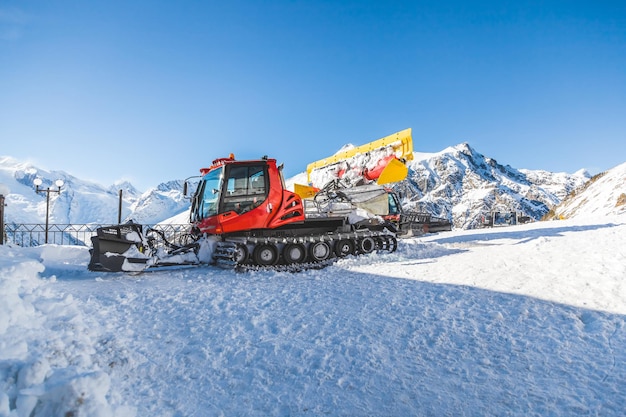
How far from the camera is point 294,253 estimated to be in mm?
9797

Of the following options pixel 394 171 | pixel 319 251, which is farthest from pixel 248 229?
pixel 394 171

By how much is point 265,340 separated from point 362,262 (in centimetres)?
593

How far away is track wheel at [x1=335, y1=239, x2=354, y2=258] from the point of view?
10510 millimetres

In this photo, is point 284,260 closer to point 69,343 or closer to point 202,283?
point 202,283

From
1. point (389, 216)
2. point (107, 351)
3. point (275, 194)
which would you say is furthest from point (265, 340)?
point (389, 216)

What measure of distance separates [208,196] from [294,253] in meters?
2.79

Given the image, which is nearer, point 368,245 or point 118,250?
point 118,250

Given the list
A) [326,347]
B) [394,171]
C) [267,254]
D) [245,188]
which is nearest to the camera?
[326,347]

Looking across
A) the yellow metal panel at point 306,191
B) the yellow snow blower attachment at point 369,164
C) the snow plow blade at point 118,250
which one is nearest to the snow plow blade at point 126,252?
the snow plow blade at point 118,250

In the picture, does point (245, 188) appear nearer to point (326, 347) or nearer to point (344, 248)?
point (344, 248)

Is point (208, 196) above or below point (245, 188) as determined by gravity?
below

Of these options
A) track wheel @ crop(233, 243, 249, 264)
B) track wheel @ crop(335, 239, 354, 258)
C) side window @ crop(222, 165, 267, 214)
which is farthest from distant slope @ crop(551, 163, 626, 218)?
track wheel @ crop(233, 243, 249, 264)

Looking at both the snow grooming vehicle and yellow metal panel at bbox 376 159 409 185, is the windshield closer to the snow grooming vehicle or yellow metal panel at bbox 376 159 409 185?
the snow grooming vehicle

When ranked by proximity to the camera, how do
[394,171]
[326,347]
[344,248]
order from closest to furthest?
[326,347]
[344,248]
[394,171]
